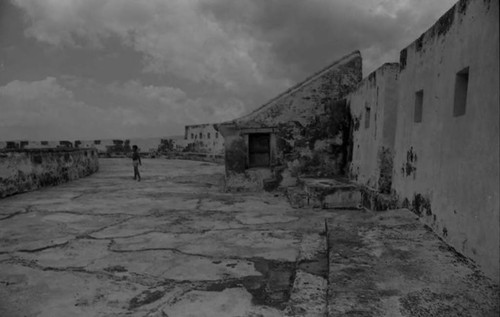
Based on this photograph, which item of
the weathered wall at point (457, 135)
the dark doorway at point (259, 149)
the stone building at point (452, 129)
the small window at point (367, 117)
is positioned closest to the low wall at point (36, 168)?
the dark doorway at point (259, 149)

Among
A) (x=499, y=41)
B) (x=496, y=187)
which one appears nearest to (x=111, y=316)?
(x=496, y=187)

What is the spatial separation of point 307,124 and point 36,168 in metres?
6.86

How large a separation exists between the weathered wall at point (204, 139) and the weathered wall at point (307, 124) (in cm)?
1316

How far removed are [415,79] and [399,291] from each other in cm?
304

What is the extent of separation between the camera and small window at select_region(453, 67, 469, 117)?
11.0 feet

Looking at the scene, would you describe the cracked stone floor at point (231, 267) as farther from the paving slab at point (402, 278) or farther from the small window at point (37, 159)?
the small window at point (37, 159)

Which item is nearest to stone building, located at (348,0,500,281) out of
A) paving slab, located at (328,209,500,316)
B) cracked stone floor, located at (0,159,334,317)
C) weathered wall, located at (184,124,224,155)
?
paving slab, located at (328,209,500,316)

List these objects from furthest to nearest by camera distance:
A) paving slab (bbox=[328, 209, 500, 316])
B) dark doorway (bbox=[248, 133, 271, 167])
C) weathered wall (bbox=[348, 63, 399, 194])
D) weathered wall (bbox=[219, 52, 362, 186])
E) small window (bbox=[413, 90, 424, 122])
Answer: dark doorway (bbox=[248, 133, 271, 167])
weathered wall (bbox=[219, 52, 362, 186])
weathered wall (bbox=[348, 63, 399, 194])
small window (bbox=[413, 90, 424, 122])
paving slab (bbox=[328, 209, 500, 316])

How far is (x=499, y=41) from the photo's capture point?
2.50 m

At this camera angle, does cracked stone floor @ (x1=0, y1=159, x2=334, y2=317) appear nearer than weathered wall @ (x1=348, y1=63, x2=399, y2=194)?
Yes

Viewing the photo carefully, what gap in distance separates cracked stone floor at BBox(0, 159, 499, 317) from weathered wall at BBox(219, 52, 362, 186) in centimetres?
282

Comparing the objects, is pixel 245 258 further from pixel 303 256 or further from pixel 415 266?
pixel 415 266

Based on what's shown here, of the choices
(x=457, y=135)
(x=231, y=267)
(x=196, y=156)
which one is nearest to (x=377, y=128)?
(x=457, y=135)

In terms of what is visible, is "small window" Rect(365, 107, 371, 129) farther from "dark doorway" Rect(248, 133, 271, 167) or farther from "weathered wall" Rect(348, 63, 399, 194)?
"dark doorway" Rect(248, 133, 271, 167)
